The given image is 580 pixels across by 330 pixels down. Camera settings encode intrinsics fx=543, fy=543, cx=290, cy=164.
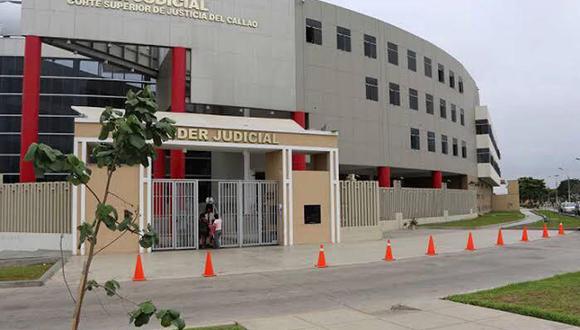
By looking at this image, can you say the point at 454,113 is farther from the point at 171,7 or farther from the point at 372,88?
the point at 171,7

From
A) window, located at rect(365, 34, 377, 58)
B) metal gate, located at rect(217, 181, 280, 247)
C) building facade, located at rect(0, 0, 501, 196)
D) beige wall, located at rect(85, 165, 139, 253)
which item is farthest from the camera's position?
window, located at rect(365, 34, 377, 58)

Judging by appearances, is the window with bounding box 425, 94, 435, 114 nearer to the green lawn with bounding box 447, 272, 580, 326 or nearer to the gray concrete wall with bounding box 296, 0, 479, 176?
the gray concrete wall with bounding box 296, 0, 479, 176

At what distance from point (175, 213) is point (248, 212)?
347 cm

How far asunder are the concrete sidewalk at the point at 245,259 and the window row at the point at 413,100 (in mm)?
17878

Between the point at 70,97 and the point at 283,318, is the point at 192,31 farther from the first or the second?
the point at 283,318

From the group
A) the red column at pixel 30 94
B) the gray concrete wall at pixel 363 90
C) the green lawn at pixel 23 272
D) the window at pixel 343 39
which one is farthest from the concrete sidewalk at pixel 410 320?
the window at pixel 343 39

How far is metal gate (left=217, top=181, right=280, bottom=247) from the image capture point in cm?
2386

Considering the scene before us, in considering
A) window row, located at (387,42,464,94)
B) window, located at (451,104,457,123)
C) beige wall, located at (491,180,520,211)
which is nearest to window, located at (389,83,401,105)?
window row, located at (387,42,464,94)

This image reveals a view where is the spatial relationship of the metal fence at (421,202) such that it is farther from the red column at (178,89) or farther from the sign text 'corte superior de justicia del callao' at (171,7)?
the sign text 'corte superior de justicia del callao' at (171,7)

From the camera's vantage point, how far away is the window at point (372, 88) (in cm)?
4053

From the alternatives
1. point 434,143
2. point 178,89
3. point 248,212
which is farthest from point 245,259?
point 434,143

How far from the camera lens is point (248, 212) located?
24.3 meters

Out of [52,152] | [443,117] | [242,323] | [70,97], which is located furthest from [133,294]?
[443,117]

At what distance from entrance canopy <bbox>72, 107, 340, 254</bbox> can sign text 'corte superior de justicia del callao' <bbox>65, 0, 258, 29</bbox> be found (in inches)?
308
